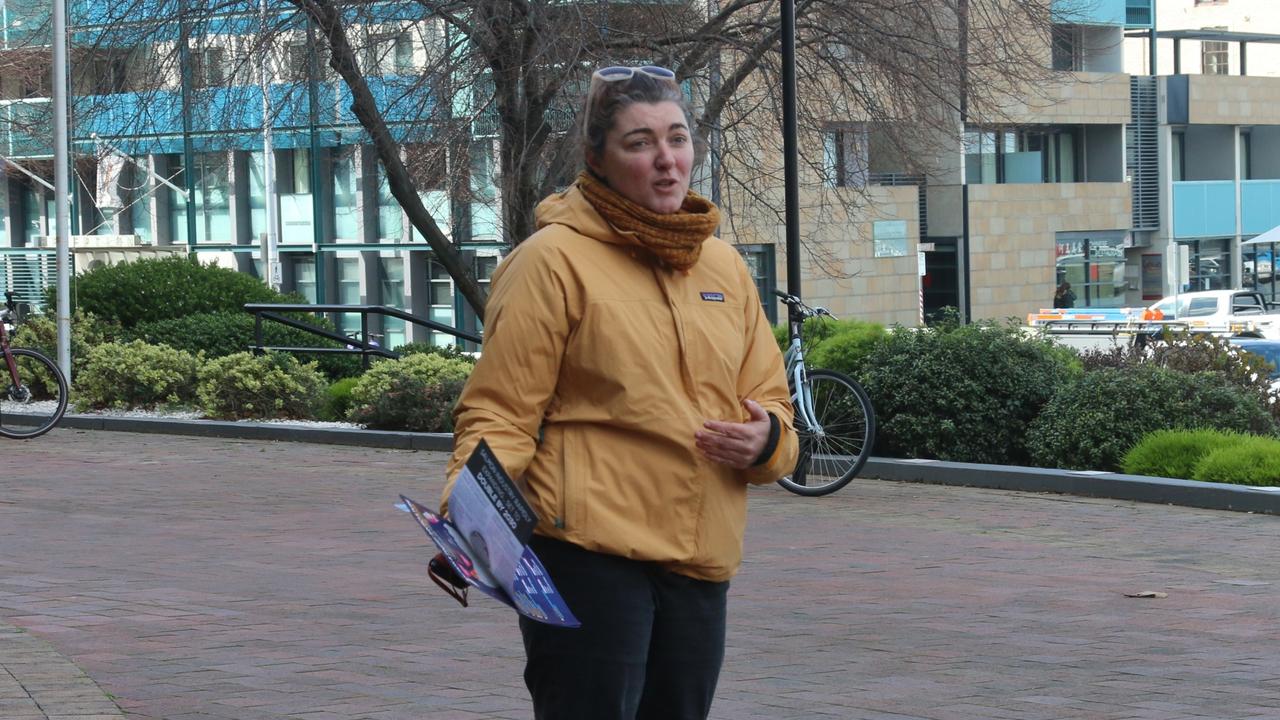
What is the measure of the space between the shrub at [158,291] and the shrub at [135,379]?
3.19 meters

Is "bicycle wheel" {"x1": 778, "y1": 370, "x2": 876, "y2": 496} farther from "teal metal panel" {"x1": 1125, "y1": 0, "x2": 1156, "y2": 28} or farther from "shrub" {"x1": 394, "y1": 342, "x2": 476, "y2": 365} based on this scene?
"teal metal panel" {"x1": 1125, "y1": 0, "x2": 1156, "y2": 28}

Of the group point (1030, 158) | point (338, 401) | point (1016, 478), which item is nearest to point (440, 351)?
point (338, 401)

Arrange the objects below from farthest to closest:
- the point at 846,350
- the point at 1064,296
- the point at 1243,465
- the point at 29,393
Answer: the point at 1064,296 → the point at 29,393 → the point at 846,350 → the point at 1243,465

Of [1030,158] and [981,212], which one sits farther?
[1030,158]

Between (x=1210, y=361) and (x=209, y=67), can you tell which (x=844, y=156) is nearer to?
(x=1210, y=361)

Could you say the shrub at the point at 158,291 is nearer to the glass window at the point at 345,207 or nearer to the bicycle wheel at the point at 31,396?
the bicycle wheel at the point at 31,396

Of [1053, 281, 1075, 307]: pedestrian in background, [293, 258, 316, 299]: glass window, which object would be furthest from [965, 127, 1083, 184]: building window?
[293, 258, 316, 299]: glass window

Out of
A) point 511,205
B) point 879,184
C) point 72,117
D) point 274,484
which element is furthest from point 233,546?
point 879,184

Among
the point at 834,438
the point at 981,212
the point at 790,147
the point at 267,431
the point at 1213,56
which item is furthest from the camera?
the point at 1213,56

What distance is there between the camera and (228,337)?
19.2m

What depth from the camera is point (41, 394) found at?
16594 mm

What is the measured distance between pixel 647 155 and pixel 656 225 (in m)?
0.14

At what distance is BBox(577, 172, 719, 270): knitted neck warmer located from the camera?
128 inches

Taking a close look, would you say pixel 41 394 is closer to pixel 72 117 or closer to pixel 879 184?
pixel 72 117
